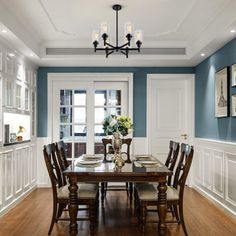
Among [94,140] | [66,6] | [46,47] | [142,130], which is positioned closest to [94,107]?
[94,140]

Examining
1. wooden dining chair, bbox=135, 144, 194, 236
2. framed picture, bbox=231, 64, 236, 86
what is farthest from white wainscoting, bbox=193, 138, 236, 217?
wooden dining chair, bbox=135, 144, 194, 236

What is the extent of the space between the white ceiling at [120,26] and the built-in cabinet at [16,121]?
29 cm

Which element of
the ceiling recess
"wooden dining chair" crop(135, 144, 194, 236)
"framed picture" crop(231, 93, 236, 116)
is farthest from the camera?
the ceiling recess

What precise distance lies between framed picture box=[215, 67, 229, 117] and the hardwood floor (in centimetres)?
140

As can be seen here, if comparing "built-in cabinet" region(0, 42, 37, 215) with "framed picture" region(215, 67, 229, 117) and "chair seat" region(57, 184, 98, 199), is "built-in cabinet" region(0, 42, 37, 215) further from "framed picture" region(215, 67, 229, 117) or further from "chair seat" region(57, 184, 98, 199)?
"framed picture" region(215, 67, 229, 117)

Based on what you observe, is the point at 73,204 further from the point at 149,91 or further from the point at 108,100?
the point at 149,91

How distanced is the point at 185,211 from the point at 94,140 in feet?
7.99

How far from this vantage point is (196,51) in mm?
5121

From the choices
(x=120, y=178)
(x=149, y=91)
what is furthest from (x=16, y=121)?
(x=120, y=178)

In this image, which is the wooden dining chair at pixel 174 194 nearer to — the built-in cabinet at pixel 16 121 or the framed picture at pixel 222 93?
the framed picture at pixel 222 93

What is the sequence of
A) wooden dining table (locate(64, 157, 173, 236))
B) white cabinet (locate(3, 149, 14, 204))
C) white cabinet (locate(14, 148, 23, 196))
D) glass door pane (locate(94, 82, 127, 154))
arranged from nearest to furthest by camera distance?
wooden dining table (locate(64, 157, 173, 236)), white cabinet (locate(3, 149, 14, 204)), white cabinet (locate(14, 148, 23, 196)), glass door pane (locate(94, 82, 127, 154))

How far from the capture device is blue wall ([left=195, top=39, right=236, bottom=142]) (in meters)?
4.38

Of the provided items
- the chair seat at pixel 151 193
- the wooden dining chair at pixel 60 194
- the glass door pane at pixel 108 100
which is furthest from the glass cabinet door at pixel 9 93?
the chair seat at pixel 151 193

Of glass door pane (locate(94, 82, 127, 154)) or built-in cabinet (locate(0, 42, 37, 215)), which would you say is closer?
built-in cabinet (locate(0, 42, 37, 215))
